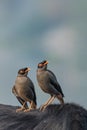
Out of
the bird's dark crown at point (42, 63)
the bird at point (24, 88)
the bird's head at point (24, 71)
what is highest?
the bird's dark crown at point (42, 63)

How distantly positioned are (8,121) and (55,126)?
87cm

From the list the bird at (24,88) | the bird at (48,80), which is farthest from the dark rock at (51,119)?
the bird at (24,88)

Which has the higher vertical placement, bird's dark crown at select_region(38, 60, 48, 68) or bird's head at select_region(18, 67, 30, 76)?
bird's dark crown at select_region(38, 60, 48, 68)

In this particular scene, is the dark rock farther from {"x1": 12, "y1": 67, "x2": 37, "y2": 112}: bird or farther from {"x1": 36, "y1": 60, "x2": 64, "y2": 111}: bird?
{"x1": 12, "y1": 67, "x2": 37, "y2": 112}: bird

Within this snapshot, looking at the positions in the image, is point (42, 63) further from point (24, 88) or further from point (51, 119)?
point (51, 119)

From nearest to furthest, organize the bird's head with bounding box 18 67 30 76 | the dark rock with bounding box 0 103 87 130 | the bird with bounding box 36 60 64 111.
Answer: the dark rock with bounding box 0 103 87 130 → the bird with bounding box 36 60 64 111 → the bird's head with bounding box 18 67 30 76

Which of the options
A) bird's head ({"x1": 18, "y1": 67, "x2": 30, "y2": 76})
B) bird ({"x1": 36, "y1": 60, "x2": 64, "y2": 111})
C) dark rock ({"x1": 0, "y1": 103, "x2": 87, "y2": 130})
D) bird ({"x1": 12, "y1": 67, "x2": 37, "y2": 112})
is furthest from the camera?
bird's head ({"x1": 18, "y1": 67, "x2": 30, "y2": 76})

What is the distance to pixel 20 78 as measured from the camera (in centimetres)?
1067

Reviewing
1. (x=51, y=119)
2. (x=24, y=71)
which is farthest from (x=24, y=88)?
(x=51, y=119)

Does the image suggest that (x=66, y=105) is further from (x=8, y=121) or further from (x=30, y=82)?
(x=30, y=82)

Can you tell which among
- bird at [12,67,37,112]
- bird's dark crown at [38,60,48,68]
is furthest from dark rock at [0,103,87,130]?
bird at [12,67,37,112]

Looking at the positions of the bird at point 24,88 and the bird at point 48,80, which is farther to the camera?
the bird at point 24,88

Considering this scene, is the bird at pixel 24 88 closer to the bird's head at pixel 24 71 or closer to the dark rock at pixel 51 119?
the bird's head at pixel 24 71

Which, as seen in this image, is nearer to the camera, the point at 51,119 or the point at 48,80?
the point at 51,119
